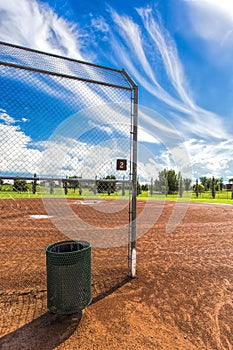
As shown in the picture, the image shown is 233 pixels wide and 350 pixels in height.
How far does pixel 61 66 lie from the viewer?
3.60 m

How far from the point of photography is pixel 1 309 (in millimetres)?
2988

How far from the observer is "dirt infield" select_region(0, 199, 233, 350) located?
95.9 inches

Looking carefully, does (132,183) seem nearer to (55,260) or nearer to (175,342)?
(55,260)

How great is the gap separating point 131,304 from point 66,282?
3.42 ft

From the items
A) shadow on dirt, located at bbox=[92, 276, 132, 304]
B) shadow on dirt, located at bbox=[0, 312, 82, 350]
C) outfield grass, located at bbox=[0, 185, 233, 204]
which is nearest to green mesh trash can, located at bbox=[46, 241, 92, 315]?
shadow on dirt, located at bbox=[0, 312, 82, 350]

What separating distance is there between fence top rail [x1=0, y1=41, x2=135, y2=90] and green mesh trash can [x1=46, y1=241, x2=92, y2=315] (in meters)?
2.68

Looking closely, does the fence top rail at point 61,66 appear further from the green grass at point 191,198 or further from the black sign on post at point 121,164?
the green grass at point 191,198

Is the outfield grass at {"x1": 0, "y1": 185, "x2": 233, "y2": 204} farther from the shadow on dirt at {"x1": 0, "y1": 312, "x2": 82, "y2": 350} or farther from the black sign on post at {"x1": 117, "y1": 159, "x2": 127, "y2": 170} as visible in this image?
the shadow on dirt at {"x1": 0, "y1": 312, "x2": 82, "y2": 350}

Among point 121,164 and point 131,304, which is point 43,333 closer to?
point 131,304

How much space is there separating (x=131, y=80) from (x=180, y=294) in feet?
11.8

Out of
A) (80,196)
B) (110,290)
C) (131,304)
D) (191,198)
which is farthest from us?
(191,198)

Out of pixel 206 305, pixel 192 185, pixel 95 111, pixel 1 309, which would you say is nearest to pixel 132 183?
pixel 95 111

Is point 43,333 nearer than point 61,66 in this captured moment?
Yes

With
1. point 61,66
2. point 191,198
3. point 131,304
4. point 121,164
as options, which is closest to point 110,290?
point 131,304
